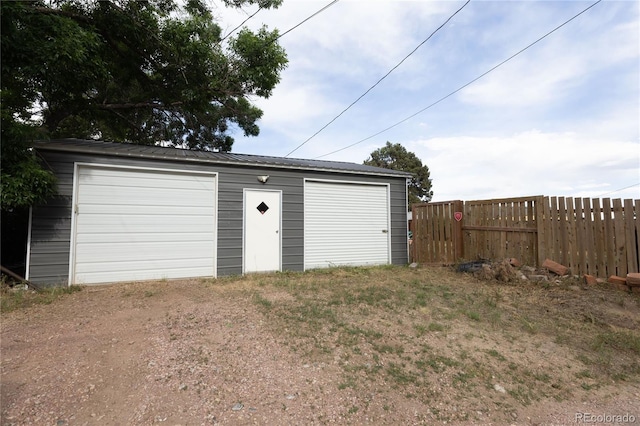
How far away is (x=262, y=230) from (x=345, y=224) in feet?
7.78

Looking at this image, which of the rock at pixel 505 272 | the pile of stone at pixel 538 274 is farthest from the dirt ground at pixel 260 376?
the rock at pixel 505 272

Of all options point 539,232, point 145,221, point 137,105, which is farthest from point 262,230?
point 137,105

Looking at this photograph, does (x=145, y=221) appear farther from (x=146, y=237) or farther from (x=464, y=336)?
(x=464, y=336)

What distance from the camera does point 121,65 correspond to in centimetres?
809

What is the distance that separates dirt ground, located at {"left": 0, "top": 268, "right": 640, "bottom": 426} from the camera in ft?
6.54

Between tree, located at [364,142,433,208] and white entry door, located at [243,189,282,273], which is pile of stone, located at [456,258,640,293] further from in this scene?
tree, located at [364,142,433,208]

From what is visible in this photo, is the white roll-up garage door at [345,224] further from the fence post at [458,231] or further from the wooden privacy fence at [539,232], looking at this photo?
the fence post at [458,231]

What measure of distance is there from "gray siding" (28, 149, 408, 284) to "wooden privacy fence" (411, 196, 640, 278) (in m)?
1.15

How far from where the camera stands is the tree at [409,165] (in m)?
30.9

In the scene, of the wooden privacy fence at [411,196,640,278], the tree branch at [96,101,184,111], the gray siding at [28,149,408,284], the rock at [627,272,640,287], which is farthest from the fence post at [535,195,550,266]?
the tree branch at [96,101,184,111]

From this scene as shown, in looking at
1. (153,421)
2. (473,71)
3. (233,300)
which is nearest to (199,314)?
(233,300)

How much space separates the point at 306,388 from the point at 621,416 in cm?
226

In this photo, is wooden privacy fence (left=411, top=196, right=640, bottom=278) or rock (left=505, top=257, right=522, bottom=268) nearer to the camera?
wooden privacy fence (left=411, top=196, right=640, bottom=278)

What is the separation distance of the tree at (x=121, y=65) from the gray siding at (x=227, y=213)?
813mm
